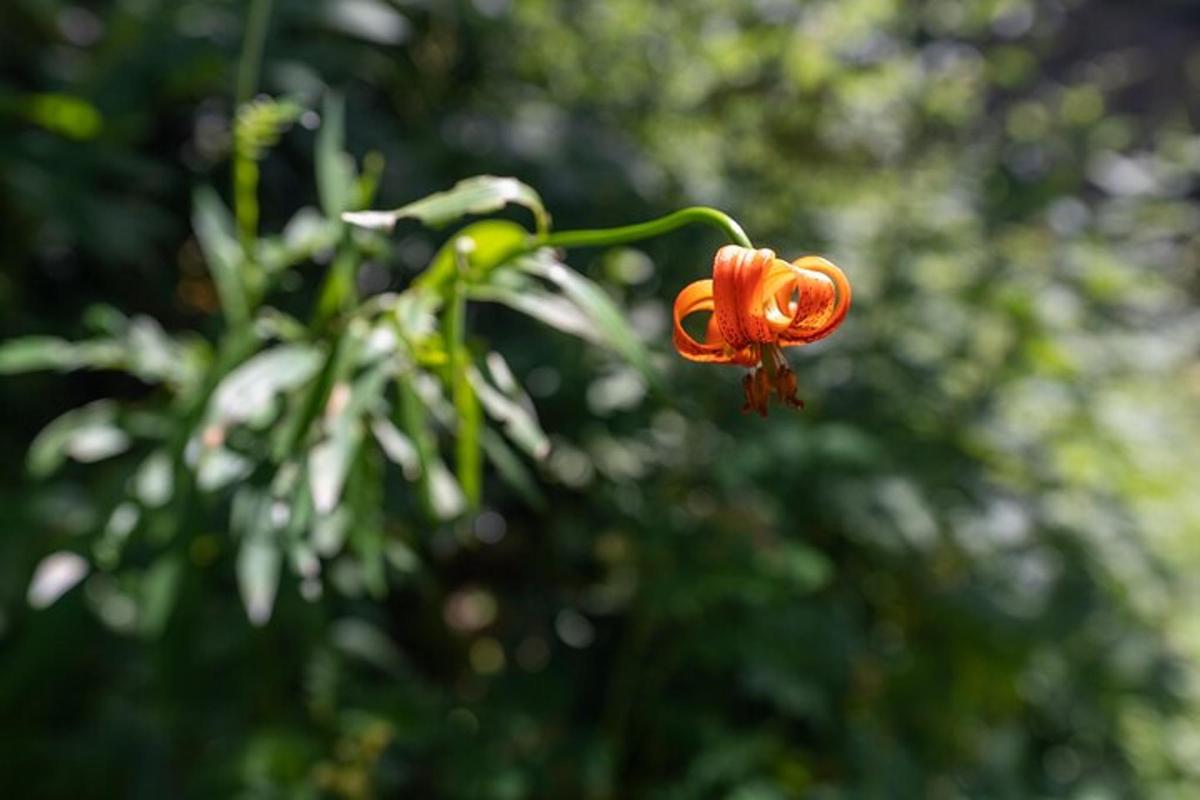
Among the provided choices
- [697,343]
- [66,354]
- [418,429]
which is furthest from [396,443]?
[697,343]

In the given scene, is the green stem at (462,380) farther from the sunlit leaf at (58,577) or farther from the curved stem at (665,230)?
the sunlit leaf at (58,577)

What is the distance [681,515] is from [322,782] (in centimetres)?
64

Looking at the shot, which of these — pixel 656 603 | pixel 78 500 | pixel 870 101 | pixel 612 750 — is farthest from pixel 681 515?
pixel 870 101

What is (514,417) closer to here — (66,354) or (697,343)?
(697,343)

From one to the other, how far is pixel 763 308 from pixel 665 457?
122cm

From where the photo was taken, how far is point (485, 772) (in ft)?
5.45

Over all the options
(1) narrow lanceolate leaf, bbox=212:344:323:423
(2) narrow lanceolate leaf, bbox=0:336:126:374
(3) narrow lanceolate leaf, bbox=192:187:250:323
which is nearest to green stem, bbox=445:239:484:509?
(1) narrow lanceolate leaf, bbox=212:344:323:423

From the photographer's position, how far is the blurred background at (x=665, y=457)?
1.64 meters

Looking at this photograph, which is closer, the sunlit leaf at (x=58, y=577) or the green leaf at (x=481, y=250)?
the green leaf at (x=481, y=250)

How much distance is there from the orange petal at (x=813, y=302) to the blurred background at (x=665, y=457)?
685 mm

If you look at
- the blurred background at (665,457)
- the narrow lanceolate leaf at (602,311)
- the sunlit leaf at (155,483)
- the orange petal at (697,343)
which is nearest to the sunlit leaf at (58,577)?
the blurred background at (665,457)

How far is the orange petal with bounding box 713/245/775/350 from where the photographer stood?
2.21 feet

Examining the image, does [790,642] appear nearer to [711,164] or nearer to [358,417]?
[711,164]

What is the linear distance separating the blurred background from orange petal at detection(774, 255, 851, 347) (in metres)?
0.69
